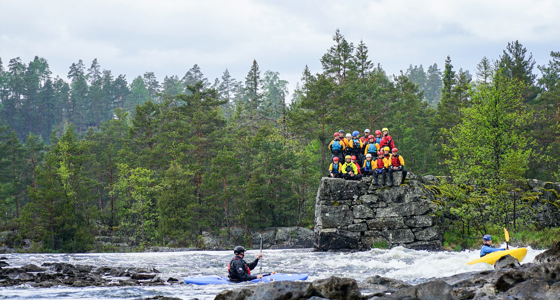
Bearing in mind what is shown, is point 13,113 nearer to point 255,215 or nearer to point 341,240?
point 255,215

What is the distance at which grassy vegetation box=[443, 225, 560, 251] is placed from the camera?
1976cm

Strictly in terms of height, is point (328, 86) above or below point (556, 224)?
above

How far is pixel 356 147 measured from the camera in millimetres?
23828

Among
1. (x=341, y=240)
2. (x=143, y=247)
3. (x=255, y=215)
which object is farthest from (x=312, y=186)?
(x=341, y=240)

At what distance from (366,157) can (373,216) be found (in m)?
2.82

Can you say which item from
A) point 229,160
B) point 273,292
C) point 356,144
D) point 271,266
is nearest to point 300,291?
point 273,292

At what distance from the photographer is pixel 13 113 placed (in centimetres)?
8950

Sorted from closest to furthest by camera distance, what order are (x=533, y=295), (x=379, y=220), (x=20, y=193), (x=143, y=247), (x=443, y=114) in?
(x=533, y=295)
(x=379, y=220)
(x=143, y=247)
(x=443, y=114)
(x=20, y=193)

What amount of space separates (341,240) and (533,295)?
13.5 m

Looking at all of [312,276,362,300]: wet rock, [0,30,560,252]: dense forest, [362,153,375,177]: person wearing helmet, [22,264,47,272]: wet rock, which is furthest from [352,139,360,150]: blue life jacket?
[312,276,362,300]: wet rock

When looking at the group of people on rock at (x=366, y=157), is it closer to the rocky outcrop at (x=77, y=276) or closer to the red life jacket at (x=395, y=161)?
the red life jacket at (x=395, y=161)

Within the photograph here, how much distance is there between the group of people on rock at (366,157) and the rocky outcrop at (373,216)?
521mm

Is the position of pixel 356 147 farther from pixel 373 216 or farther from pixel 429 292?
pixel 429 292

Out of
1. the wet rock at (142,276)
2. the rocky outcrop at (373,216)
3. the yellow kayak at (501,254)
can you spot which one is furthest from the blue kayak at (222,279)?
the rocky outcrop at (373,216)
